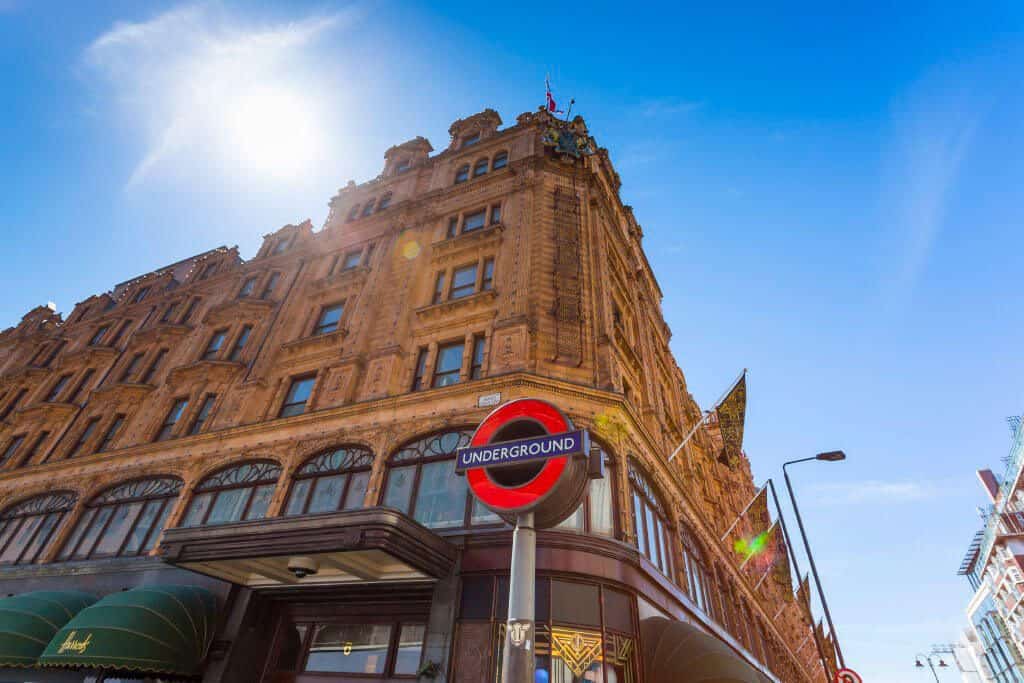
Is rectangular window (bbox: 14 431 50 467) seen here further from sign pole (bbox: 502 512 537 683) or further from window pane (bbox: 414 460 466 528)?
sign pole (bbox: 502 512 537 683)

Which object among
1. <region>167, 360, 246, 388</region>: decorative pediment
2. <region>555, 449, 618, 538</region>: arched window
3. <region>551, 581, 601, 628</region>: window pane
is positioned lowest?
<region>551, 581, 601, 628</region>: window pane

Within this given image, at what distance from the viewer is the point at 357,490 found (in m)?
16.5

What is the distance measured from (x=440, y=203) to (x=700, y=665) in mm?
23399

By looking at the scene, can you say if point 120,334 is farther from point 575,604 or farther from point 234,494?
point 575,604

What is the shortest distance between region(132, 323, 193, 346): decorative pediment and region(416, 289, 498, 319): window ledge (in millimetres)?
17219

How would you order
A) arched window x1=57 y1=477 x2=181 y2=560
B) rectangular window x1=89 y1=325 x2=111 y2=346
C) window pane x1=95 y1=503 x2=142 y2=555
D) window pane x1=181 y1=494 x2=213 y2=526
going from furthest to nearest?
rectangular window x1=89 y1=325 x2=111 y2=346 → window pane x1=95 y1=503 x2=142 y2=555 → arched window x1=57 y1=477 x2=181 y2=560 → window pane x1=181 y1=494 x2=213 y2=526

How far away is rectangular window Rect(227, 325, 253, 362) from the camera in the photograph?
26.1m

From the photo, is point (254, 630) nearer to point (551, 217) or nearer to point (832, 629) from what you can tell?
point (832, 629)

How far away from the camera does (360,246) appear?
92.8ft

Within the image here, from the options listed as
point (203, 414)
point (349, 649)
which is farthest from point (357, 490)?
point (203, 414)

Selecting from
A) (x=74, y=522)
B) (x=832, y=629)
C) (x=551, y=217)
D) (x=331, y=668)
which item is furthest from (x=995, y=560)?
(x=74, y=522)

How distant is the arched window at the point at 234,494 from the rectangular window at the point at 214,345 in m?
9.40

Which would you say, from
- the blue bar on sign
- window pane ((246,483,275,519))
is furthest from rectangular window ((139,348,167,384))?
the blue bar on sign

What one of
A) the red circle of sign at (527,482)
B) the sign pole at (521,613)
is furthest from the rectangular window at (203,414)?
the sign pole at (521,613)
